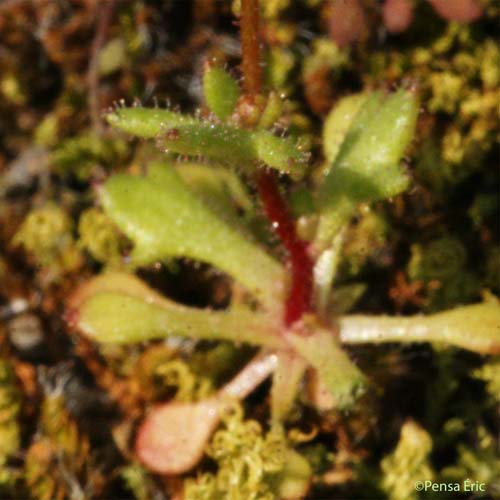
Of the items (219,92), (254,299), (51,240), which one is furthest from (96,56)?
(219,92)

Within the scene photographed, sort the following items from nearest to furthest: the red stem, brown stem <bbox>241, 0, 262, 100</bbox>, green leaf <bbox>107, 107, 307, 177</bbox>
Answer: green leaf <bbox>107, 107, 307, 177</bbox>
brown stem <bbox>241, 0, 262, 100</bbox>
the red stem

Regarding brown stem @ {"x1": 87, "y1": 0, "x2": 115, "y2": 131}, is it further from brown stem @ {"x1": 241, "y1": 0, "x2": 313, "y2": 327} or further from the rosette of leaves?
brown stem @ {"x1": 241, "y1": 0, "x2": 313, "y2": 327}

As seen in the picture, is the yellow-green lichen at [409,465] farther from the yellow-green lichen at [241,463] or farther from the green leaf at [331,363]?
the yellow-green lichen at [241,463]

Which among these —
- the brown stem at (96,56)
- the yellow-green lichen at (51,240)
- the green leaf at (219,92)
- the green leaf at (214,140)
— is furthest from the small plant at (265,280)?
the brown stem at (96,56)

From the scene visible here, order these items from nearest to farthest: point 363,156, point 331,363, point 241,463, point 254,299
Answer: point 241,463 < point 331,363 < point 363,156 < point 254,299

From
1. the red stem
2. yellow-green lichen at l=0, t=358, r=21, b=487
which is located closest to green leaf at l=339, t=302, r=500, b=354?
the red stem

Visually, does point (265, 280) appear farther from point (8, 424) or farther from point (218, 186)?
point (8, 424)

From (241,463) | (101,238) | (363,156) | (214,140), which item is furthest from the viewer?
(101,238)
